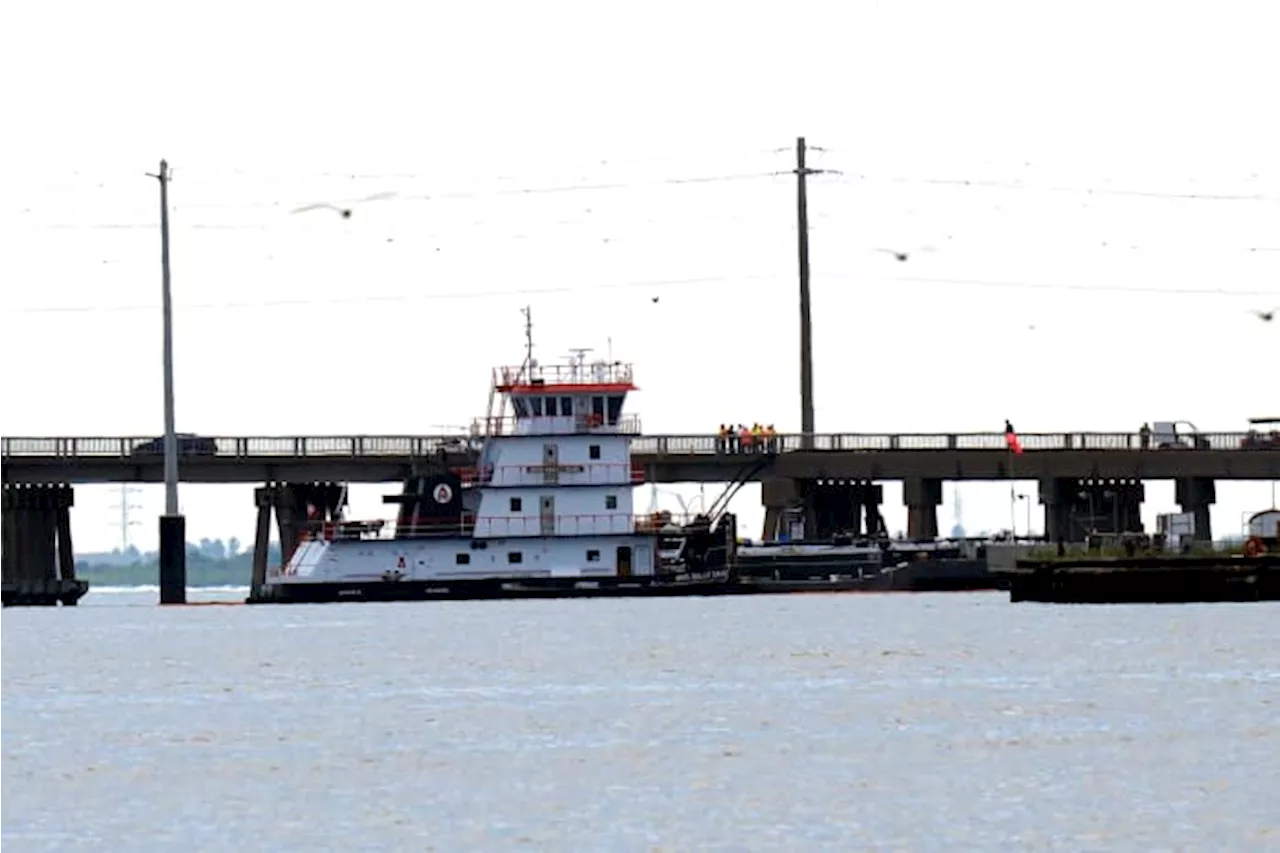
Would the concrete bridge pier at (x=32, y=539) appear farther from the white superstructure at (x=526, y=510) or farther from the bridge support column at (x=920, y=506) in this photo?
the bridge support column at (x=920, y=506)

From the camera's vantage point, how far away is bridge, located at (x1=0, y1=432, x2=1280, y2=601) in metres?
147

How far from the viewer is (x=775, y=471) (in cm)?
15062

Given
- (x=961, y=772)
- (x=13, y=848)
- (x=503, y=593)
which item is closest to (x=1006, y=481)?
(x=503, y=593)

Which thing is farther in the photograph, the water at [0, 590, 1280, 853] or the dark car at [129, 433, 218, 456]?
the dark car at [129, 433, 218, 456]

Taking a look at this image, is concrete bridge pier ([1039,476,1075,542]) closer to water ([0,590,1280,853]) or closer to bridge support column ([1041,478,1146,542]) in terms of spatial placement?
bridge support column ([1041,478,1146,542])

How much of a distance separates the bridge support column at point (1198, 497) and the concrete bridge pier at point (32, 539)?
49876 millimetres

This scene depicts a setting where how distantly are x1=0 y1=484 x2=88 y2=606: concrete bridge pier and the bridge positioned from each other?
6 centimetres

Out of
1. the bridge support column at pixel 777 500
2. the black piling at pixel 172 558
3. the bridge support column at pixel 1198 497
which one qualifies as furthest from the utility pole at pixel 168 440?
the bridge support column at pixel 1198 497

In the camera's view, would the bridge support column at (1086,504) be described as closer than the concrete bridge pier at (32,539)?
No

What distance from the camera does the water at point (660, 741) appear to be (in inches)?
1925

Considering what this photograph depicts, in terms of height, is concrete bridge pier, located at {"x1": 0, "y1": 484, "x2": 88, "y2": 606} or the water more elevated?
concrete bridge pier, located at {"x1": 0, "y1": 484, "x2": 88, "y2": 606}

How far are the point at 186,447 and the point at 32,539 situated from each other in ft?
25.9

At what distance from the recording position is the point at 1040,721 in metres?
65.2

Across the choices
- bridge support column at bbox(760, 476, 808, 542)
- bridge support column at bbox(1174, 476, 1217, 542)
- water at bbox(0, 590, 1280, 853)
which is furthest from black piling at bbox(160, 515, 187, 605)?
bridge support column at bbox(1174, 476, 1217, 542)
